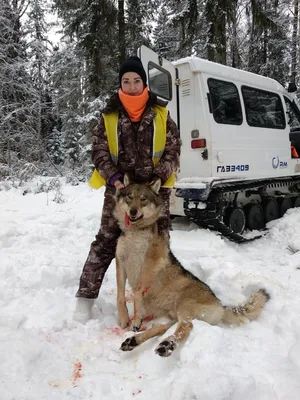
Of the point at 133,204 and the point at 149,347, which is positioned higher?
the point at 133,204

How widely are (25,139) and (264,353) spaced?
38.5 feet

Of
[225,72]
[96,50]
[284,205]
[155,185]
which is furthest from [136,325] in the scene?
[96,50]

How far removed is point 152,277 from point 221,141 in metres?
3.44

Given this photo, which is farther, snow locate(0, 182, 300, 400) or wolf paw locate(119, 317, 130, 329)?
wolf paw locate(119, 317, 130, 329)

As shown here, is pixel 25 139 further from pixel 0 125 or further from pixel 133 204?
pixel 133 204

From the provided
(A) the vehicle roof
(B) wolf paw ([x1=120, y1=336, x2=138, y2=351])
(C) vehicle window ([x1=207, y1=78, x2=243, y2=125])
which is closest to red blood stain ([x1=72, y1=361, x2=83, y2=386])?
(B) wolf paw ([x1=120, y1=336, x2=138, y2=351])

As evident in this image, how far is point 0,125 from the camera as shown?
11727 mm

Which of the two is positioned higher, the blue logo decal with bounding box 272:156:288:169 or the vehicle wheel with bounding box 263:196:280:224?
the blue logo decal with bounding box 272:156:288:169

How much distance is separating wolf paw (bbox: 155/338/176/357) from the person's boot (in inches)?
35.3

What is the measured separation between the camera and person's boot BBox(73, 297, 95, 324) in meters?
2.88

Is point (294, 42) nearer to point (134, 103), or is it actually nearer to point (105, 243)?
point (134, 103)

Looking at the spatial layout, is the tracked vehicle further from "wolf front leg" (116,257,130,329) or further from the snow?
"wolf front leg" (116,257,130,329)

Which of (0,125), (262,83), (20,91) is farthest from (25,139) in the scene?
(262,83)

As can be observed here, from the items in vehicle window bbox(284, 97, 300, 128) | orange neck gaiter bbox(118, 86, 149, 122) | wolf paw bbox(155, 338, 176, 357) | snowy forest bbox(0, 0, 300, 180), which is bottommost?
wolf paw bbox(155, 338, 176, 357)
